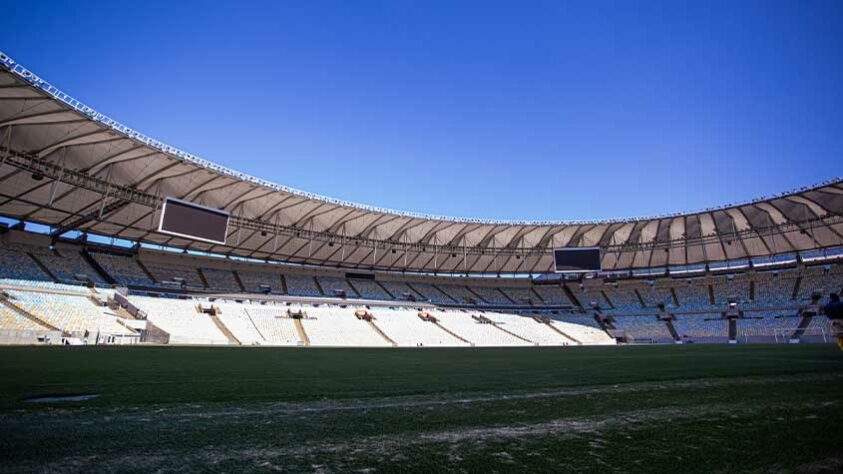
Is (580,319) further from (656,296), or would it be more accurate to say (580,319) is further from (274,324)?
(274,324)

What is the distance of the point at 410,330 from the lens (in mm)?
32688

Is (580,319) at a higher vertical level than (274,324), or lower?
higher

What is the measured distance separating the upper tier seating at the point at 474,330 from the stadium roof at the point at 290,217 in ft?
21.5

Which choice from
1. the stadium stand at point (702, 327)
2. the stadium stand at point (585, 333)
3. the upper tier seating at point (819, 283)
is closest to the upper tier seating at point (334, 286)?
the stadium stand at point (585, 333)

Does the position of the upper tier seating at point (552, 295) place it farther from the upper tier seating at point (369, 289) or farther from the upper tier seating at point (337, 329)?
the upper tier seating at point (337, 329)

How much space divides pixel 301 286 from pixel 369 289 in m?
6.78

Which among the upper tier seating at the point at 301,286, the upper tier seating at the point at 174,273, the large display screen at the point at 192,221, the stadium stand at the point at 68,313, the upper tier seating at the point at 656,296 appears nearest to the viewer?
the stadium stand at the point at 68,313

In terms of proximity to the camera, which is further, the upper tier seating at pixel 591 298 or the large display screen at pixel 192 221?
the upper tier seating at pixel 591 298

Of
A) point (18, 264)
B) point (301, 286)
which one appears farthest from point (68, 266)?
point (301, 286)

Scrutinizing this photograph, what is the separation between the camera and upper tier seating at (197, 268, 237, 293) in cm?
3369

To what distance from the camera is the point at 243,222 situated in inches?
1228

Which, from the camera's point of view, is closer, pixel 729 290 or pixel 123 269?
pixel 123 269

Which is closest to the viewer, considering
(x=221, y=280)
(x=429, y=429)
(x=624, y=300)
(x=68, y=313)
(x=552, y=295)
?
(x=429, y=429)

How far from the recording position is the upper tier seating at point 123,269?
29.5 meters
